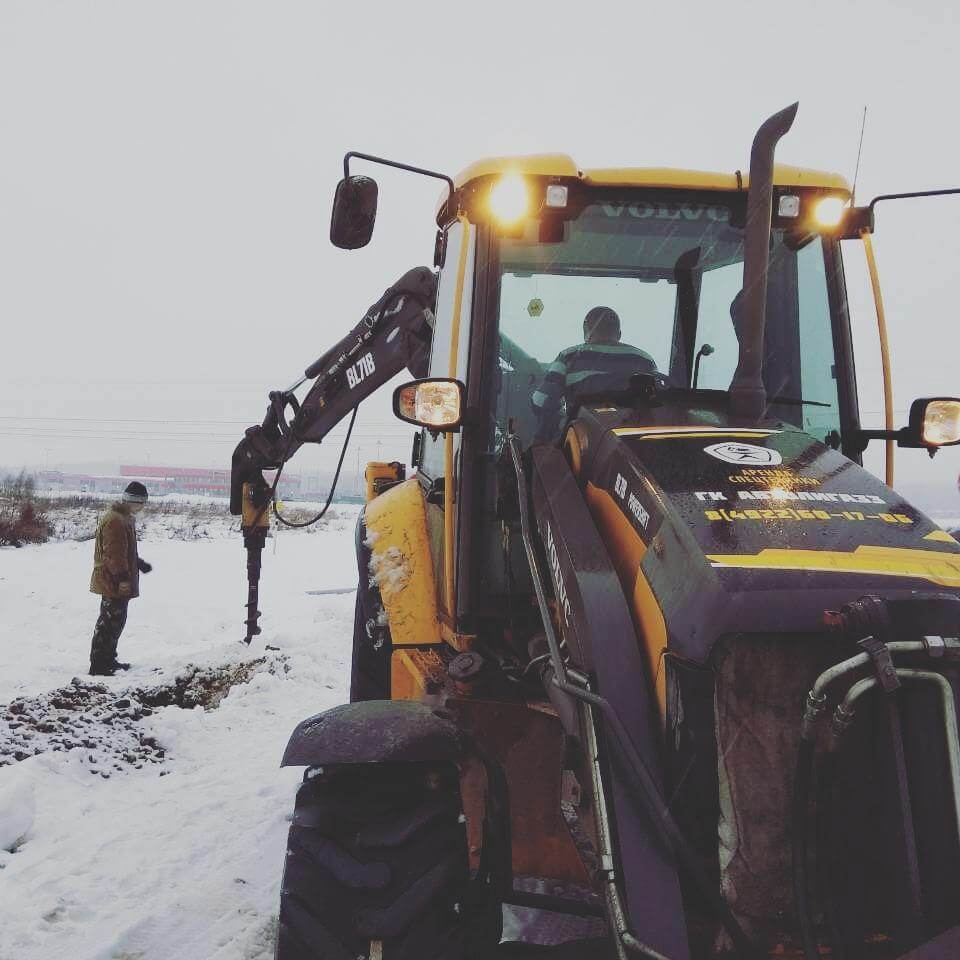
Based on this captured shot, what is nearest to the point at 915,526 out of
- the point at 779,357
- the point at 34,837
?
the point at 779,357

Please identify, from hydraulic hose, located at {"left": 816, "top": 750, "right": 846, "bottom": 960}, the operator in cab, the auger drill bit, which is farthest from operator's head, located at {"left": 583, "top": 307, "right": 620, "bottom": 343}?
the auger drill bit

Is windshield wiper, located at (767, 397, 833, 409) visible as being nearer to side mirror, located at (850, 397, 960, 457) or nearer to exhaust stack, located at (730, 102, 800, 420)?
side mirror, located at (850, 397, 960, 457)

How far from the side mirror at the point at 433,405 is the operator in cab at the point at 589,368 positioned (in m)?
0.41

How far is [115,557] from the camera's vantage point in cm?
774

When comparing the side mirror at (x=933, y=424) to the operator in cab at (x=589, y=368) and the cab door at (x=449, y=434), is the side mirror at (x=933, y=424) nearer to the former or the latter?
the operator in cab at (x=589, y=368)

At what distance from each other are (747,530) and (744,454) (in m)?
0.38

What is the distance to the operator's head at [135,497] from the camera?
8.18 meters

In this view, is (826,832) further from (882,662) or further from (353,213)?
(353,213)

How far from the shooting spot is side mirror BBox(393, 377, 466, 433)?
98.2 inches

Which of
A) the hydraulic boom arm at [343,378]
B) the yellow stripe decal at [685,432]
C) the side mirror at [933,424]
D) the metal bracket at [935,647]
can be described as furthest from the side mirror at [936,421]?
the hydraulic boom arm at [343,378]

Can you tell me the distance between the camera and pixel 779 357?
284 centimetres

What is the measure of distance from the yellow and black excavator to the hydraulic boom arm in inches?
52.2

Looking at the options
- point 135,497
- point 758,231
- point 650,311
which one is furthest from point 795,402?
point 135,497

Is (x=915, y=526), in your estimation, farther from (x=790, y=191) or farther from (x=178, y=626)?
(x=178, y=626)
